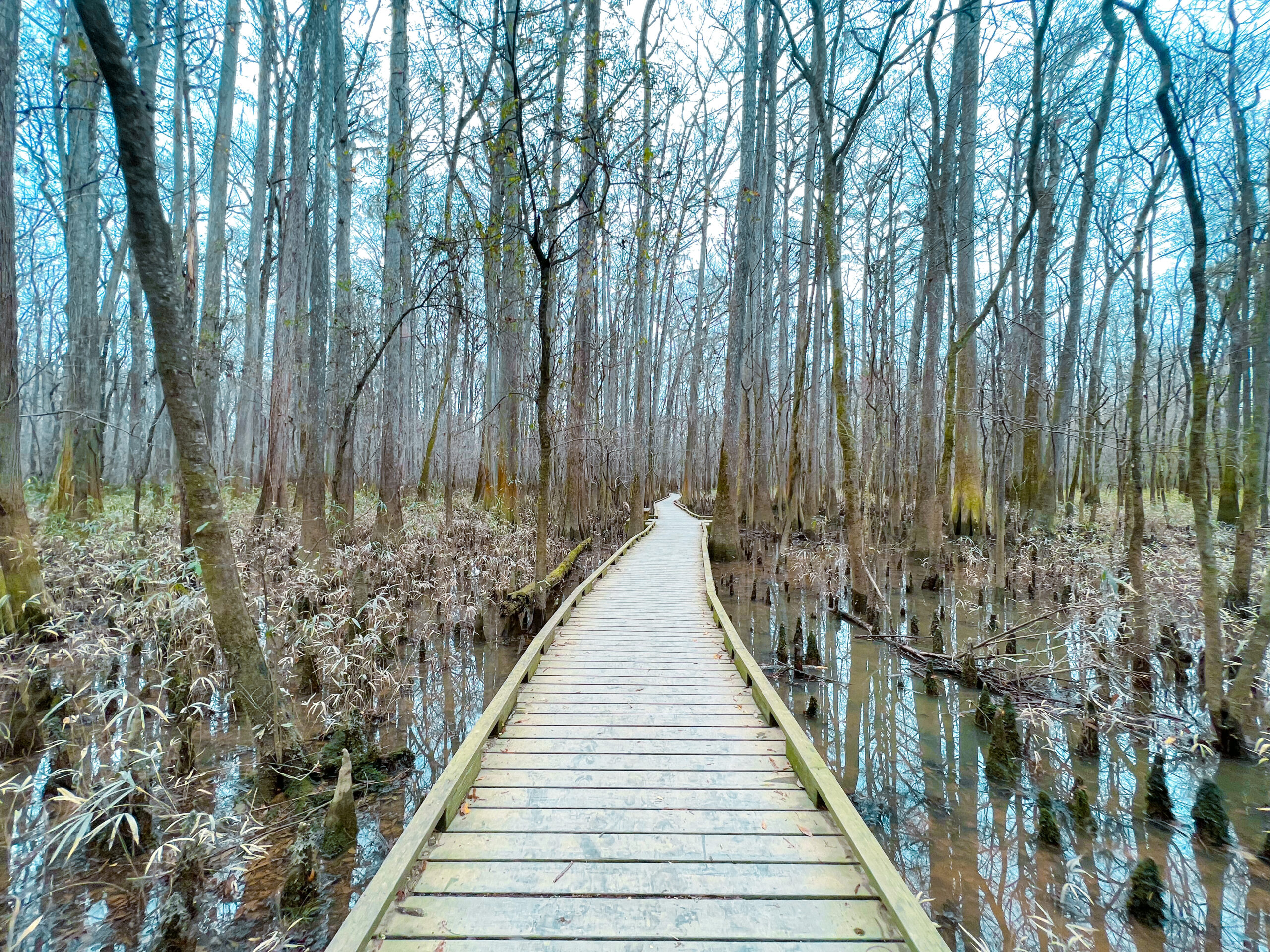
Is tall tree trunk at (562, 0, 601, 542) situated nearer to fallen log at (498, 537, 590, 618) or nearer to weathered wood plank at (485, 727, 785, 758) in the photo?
fallen log at (498, 537, 590, 618)

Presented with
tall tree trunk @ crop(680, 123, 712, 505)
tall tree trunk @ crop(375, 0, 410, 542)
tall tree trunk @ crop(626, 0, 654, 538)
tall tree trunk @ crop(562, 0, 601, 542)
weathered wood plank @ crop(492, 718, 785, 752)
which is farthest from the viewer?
tall tree trunk @ crop(680, 123, 712, 505)

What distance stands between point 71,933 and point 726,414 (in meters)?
9.13

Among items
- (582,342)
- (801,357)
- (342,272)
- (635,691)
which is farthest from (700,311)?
(635,691)

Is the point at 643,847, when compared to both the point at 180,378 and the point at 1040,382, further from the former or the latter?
the point at 1040,382

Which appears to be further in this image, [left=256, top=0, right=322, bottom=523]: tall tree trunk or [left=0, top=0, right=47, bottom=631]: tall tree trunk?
[left=256, top=0, right=322, bottom=523]: tall tree trunk

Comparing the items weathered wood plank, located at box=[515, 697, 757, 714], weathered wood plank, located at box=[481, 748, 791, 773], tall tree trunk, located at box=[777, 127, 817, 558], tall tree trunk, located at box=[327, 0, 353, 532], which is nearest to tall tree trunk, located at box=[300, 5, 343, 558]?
tall tree trunk, located at box=[327, 0, 353, 532]

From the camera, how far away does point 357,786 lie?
3.20m

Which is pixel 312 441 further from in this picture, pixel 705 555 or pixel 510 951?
pixel 510 951

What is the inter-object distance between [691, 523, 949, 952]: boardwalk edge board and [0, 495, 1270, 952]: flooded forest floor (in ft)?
2.06

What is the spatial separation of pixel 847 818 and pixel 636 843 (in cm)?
86

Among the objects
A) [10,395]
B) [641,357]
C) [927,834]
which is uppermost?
[641,357]

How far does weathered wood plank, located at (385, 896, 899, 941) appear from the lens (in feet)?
5.89

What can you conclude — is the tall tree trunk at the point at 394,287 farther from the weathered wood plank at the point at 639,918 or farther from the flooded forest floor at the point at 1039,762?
the weathered wood plank at the point at 639,918

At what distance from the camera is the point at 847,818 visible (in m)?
2.30
